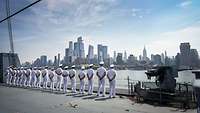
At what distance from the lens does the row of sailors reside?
1652 centimetres

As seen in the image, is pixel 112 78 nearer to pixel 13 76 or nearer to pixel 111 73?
pixel 111 73

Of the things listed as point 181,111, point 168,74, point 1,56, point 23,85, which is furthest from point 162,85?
point 1,56

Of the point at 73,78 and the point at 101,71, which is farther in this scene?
the point at 73,78

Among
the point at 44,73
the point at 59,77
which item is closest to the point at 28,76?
the point at 44,73

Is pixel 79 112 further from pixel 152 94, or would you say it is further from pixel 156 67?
pixel 156 67

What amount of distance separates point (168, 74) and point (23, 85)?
57.8 feet

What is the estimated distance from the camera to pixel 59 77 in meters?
20.9

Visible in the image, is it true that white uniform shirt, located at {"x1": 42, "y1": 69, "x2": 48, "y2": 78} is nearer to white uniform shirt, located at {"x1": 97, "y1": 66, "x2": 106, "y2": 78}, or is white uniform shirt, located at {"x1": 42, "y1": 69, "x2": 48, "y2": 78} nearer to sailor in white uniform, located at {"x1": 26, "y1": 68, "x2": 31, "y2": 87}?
sailor in white uniform, located at {"x1": 26, "y1": 68, "x2": 31, "y2": 87}

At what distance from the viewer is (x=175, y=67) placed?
13141mm

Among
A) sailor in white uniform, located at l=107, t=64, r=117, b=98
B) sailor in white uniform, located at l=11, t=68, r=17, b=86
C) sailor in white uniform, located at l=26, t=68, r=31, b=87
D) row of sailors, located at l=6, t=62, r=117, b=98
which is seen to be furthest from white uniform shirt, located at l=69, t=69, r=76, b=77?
sailor in white uniform, located at l=11, t=68, r=17, b=86

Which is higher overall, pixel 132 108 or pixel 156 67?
pixel 156 67

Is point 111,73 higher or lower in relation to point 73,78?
higher

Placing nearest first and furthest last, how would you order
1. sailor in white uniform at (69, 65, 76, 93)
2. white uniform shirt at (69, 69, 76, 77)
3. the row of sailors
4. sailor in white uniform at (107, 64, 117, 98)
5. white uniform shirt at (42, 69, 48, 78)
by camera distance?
sailor in white uniform at (107, 64, 117, 98), the row of sailors, sailor in white uniform at (69, 65, 76, 93), white uniform shirt at (69, 69, 76, 77), white uniform shirt at (42, 69, 48, 78)

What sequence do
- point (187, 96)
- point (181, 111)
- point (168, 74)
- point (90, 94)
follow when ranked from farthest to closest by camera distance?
1. point (90, 94)
2. point (168, 74)
3. point (187, 96)
4. point (181, 111)
